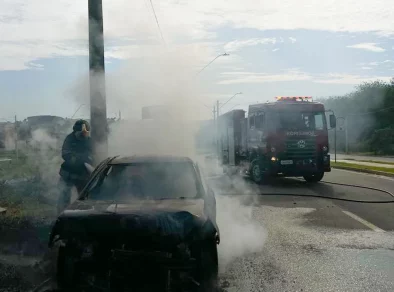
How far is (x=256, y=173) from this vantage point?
15586 millimetres

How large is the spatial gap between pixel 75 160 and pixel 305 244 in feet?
11.8

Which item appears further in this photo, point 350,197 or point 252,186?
point 252,186

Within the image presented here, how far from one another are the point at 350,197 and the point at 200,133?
17.8ft

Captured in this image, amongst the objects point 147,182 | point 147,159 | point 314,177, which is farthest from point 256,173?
point 147,182

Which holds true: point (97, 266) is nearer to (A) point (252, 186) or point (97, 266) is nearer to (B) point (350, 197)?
(B) point (350, 197)

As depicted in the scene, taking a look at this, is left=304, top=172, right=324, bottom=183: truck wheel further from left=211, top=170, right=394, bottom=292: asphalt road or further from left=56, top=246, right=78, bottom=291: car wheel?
left=56, top=246, right=78, bottom=291: car wheel

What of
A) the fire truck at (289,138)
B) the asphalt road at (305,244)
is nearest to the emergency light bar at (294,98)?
the fire truck at (289,138)

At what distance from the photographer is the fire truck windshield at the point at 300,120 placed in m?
14.8

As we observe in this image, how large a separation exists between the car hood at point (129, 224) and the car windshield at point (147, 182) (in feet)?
2.60

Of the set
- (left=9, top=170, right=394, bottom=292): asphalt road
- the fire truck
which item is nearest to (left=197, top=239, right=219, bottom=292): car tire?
(left=9, top=170, right=394, bottom=292): asphalt road

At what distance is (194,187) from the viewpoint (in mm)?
5562

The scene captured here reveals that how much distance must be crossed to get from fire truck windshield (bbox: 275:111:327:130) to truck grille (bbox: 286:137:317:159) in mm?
367

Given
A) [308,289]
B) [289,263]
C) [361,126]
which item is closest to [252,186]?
[289,263]

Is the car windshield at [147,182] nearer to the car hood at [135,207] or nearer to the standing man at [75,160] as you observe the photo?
the car hood at [135,207]
